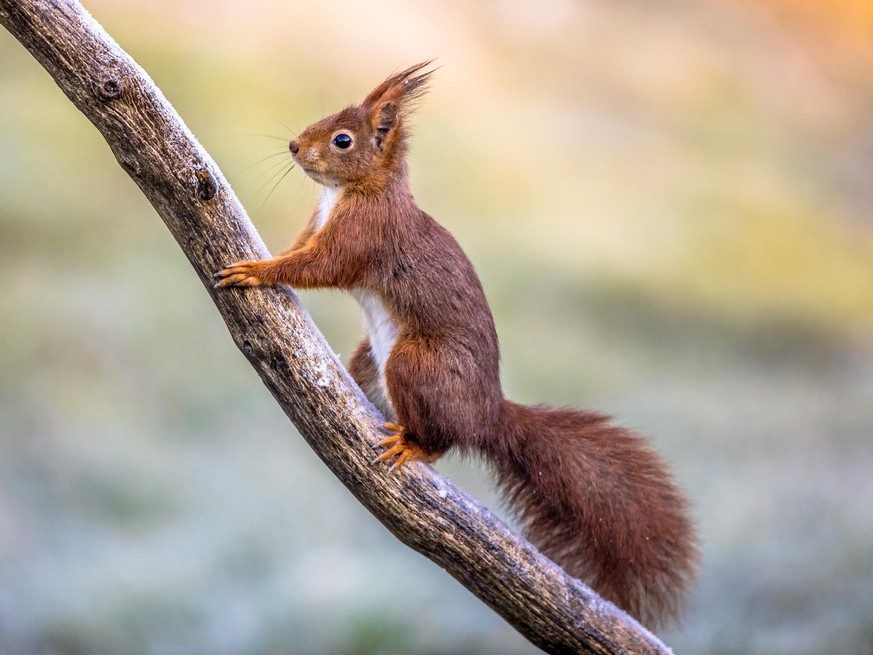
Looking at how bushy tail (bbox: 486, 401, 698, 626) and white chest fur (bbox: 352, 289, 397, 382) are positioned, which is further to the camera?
bushy tail (bbox: 486, 401, 698, 626)

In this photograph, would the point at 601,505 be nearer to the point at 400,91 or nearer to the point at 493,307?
the point at 400,91

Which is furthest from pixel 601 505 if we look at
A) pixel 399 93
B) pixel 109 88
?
pixel 109 88

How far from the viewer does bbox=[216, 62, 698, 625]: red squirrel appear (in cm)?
224

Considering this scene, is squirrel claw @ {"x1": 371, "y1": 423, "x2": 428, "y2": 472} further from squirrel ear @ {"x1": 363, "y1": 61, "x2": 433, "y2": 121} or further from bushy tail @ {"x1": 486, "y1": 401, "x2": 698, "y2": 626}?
squirrel ear @ {"x1": 363, "y1": 61, "x2": 433, "y2": 121}

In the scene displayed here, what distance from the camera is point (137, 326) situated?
357 cm

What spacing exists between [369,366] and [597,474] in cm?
67

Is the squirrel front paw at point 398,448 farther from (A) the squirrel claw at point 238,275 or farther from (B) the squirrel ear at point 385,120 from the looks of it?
(B) the squirrel ear at point 385,120

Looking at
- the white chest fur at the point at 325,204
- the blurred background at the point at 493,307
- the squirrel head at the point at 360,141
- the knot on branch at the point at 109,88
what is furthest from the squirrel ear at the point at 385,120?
the blurred background at the point at 493,307

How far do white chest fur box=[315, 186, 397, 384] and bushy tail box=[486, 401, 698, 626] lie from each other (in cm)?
34

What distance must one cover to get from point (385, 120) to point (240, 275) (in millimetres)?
524

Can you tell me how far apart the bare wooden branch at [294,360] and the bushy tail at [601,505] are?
146mm

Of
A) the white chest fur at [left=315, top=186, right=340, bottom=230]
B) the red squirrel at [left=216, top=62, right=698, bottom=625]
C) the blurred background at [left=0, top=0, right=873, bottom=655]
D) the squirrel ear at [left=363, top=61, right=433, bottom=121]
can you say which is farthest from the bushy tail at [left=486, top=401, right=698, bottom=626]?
the blurred background at [left=0, top=0, right=873, bottom=655]

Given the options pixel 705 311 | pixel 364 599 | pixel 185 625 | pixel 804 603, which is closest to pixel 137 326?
pixel 185 625

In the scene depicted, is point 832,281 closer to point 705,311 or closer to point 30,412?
point 705,311
